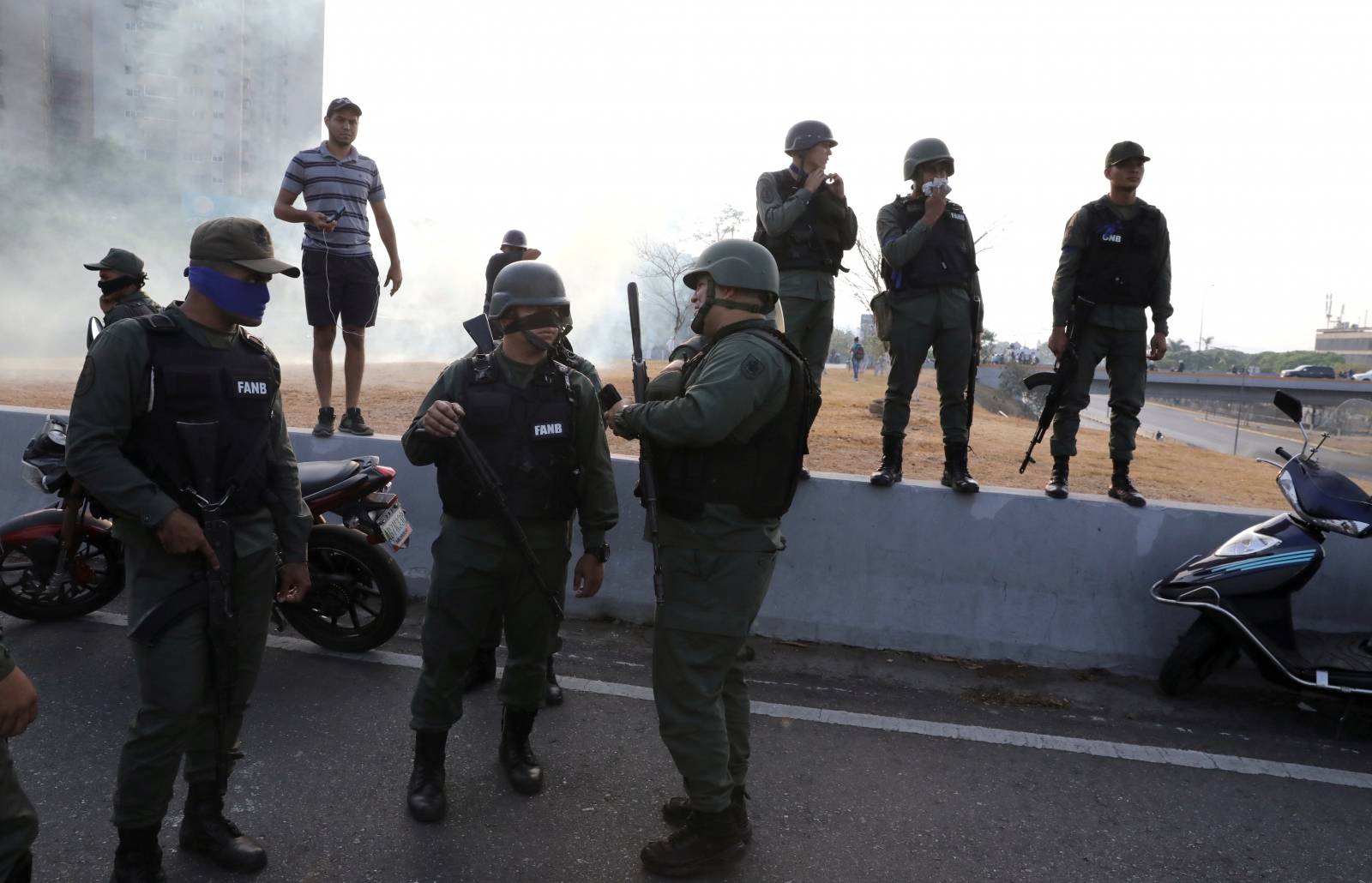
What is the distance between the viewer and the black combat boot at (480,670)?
4.22 meters

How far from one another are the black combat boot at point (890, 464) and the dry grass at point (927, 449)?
2.01ft

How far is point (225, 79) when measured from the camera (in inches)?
2255

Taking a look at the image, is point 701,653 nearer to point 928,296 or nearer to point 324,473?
point 324,473

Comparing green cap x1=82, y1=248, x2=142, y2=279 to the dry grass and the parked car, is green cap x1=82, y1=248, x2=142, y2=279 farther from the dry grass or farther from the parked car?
the parked car

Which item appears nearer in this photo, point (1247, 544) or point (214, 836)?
point (214, 836)

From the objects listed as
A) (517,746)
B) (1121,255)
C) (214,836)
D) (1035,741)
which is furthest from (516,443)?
(1121,255)

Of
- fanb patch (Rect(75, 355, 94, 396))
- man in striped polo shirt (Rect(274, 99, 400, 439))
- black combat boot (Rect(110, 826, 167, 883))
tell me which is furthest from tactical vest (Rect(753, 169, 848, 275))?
black combat boot (Rect(110, 826, 167, 883))

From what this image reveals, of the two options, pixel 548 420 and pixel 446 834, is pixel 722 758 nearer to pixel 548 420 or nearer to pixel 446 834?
pixel 446 834

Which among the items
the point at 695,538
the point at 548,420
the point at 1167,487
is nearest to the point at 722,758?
the point at 695,538

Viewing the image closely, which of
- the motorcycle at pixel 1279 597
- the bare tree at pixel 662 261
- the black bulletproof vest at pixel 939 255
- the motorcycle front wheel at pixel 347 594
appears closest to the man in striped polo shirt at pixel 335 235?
the motorcycle front wheel at pixel 347 594

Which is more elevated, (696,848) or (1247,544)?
(1247,544)

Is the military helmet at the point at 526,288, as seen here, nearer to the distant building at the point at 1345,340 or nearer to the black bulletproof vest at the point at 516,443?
the black bulletproof vest at the point at 516,443

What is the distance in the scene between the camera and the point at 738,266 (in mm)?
2994

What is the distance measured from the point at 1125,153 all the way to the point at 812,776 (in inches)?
157
